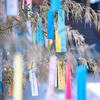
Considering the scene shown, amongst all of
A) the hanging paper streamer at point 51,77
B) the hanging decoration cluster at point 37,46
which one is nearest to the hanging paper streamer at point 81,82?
the hanging decoration cluster at point 37,46

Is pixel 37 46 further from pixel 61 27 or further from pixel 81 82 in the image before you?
pixel 81 82

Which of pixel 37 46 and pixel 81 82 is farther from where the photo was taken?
pixel 37 46

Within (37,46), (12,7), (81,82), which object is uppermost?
(12,7)

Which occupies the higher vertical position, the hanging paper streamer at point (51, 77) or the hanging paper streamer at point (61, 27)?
the hanging paper streamer at point (61, 27)

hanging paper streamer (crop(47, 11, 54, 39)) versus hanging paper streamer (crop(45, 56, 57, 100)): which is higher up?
hanging paper streamer (crop(47, 11, 54, 39))

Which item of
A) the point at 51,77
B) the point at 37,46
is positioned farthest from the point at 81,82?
the point at 37,46

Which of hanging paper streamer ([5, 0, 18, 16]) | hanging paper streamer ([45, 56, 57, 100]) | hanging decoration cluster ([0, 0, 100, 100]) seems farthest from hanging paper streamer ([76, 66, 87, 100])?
hanging paper streamer ([5, 0, 18, 16])

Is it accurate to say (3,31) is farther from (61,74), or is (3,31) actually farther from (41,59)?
(61,74)

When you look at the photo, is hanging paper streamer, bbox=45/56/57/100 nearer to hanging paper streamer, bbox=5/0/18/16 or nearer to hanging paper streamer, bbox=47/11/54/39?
hanging paper streamer, bbox=47/11/54/39

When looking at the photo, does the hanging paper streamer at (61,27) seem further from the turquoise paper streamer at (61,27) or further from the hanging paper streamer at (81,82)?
the hanging paper streamer at (81,82)

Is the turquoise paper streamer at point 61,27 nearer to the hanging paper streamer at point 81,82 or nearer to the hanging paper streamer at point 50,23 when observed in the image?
the hanging paper streamer at point 50,23

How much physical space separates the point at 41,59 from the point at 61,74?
0.41ft

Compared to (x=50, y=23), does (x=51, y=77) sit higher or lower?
lower

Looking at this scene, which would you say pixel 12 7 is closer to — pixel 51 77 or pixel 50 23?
pixel 50 23
